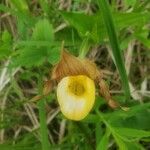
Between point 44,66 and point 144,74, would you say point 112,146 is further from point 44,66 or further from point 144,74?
point 44,66

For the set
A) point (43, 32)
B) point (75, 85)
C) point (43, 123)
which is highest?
point (43, 32)

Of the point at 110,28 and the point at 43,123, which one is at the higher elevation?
the point at 110,28

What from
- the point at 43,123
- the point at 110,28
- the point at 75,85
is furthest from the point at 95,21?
the point at 43,123

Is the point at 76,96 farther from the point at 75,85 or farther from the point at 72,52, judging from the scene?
the point at 72,52

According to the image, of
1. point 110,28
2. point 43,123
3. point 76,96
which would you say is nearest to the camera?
point 110,28

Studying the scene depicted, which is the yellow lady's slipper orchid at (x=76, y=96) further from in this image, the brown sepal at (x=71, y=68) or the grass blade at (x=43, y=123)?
the grass blade at (x=43, y=123)

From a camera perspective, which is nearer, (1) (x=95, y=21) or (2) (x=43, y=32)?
(1) (x=95, y=21)

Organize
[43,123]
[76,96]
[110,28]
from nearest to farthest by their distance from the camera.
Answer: [110,28], [76,96], [43,123]

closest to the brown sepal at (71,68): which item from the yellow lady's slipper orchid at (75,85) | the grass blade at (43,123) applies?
the yellow lady's slipper orchid at (75,85)

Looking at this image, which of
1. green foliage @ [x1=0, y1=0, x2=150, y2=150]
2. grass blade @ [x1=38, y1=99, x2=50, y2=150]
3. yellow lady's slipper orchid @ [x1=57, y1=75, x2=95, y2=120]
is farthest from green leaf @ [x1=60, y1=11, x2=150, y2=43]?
grass blade @ [x1=38, y1=99, x2=50, y2=150]
